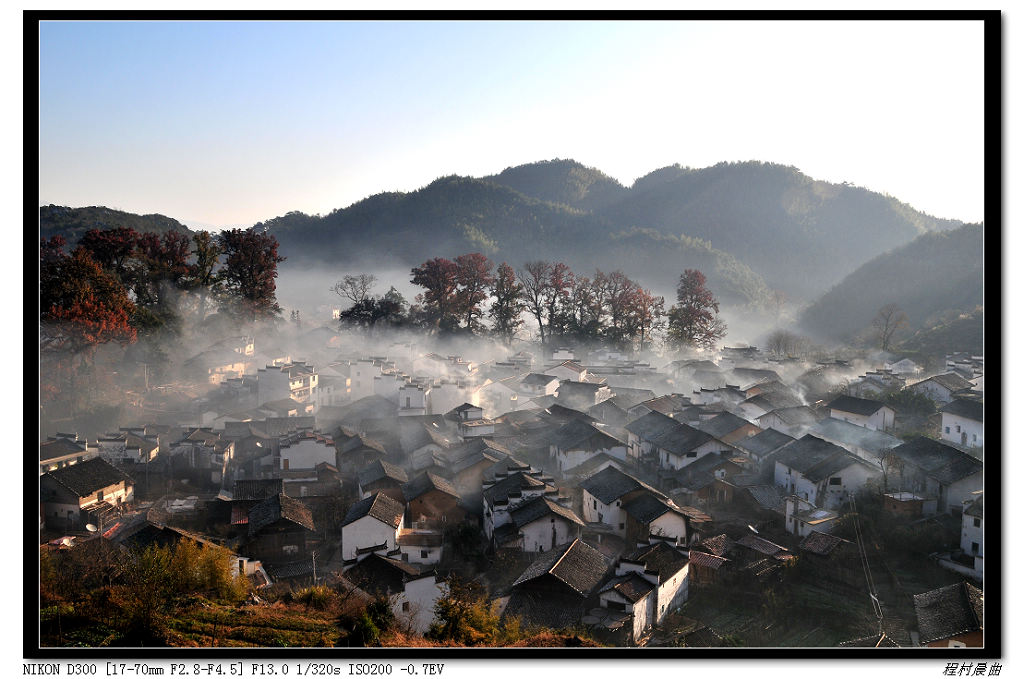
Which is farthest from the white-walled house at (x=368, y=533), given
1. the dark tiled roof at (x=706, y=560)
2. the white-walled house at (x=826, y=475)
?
the white-walled house at (x=826, y=475)

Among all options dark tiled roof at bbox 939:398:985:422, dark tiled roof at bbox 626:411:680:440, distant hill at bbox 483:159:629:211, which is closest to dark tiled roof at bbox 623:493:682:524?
dark tiled roof at bbox 626:411:680:440

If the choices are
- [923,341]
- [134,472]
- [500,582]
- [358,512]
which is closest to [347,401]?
[134,472]

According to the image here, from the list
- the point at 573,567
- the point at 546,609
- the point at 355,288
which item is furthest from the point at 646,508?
the point at 355,288

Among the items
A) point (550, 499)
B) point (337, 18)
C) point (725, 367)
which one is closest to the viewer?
point (337, 18)

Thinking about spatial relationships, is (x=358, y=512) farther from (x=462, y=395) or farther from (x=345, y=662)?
(x=462, y=395)

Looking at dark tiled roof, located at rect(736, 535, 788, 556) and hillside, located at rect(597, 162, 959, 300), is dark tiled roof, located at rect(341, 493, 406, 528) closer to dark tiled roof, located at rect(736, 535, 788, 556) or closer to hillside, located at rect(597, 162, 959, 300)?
dark tiled roof, located at rect(736, 535, 788, 556)

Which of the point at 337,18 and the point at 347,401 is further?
the point at 347,401

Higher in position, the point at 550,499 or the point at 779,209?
the point at 779,209
